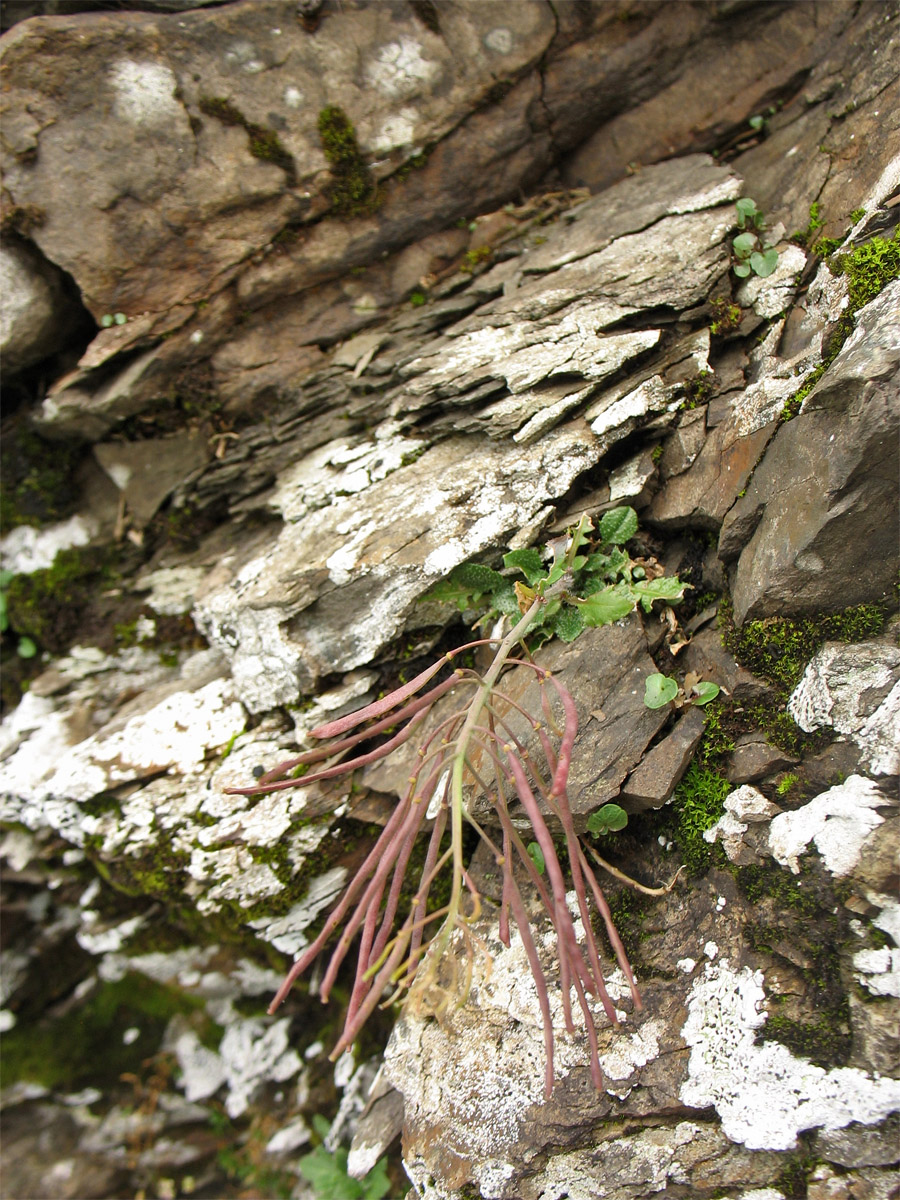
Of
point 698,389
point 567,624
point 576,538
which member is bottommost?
point 567,624

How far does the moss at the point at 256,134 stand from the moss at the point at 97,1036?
5.19m

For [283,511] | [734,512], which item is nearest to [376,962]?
[734,512]

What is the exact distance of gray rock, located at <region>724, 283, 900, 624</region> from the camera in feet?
7.59

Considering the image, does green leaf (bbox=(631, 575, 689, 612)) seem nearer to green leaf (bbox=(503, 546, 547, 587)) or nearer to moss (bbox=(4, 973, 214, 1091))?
green leaf (bbox=(503, 546, 547, 587))

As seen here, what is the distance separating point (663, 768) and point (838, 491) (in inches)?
46.8

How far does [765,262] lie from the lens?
3.28 m

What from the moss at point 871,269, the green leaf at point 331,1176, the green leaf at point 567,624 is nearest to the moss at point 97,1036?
the green leaf at point 331,1176

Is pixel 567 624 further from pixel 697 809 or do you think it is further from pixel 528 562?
pixel 697 809

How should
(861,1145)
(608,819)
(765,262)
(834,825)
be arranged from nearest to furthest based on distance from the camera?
(861,1145)
(834,825)
(608,819)
(765,262)

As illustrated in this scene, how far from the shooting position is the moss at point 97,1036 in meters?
4.58

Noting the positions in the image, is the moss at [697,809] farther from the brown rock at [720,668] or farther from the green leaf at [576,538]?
the green leaf at [576,538]

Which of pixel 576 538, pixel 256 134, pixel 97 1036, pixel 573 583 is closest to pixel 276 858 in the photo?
pixel 573 583

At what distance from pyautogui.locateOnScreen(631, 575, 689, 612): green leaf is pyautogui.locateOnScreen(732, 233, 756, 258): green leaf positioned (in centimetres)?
173

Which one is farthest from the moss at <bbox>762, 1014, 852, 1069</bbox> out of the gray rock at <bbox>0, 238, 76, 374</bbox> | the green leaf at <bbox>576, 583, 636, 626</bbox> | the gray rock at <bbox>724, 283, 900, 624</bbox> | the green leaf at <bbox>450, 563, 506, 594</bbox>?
the gray rock at <bbox>0, 238, 76, 374</bbox>
